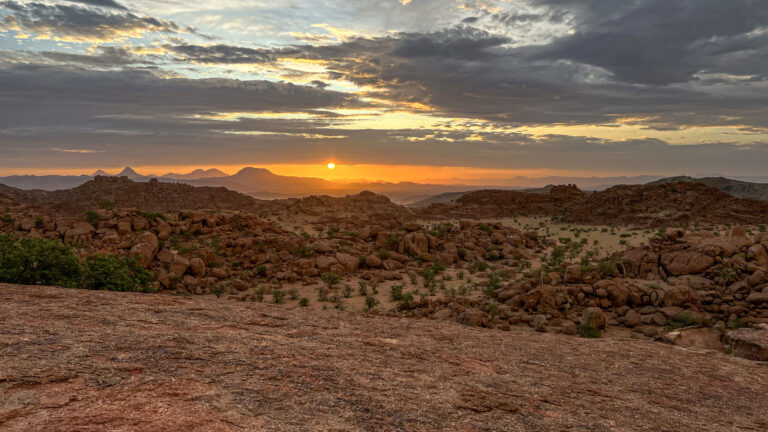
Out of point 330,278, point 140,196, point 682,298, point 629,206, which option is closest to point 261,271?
point 330,278

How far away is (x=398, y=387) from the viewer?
585 centimetres

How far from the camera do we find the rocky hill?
4509 centimetres

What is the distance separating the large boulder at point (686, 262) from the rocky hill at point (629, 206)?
30.5 m

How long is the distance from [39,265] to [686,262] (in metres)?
21.6

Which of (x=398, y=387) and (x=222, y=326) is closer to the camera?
(x=398, y=387)

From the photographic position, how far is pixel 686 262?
16188mm

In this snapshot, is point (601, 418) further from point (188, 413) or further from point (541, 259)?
point (541, 259)

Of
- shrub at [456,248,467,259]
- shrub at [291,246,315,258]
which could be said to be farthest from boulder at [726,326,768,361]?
shrub at [291,246,315,258]

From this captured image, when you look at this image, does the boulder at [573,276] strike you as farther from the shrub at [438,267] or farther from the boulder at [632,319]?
the shrub at [438,267]

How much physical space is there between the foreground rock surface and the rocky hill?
4194 centimetres

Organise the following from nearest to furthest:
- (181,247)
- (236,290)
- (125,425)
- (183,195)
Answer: (125,425) < (236,290) < (181,247) < (183,195)

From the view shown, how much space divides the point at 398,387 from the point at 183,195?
66.6m

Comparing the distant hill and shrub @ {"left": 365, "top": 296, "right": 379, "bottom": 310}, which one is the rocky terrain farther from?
the distant hill

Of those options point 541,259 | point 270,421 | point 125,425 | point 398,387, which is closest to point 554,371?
point 398,387
